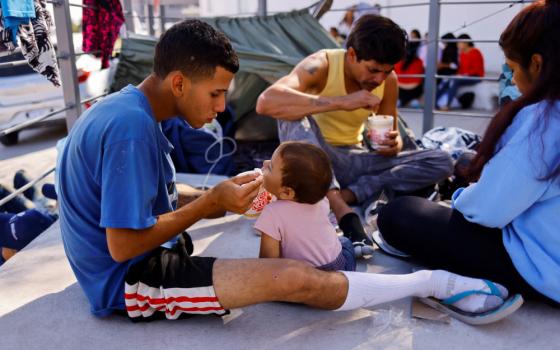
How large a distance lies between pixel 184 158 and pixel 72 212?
83.0 inches

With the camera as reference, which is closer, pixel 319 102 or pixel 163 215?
pixel 163 215

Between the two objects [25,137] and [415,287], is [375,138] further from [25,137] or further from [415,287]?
[25,137]

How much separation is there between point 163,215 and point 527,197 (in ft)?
4.44

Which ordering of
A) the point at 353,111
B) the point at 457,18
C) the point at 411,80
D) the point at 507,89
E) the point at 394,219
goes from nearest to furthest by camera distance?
the point at 394,219
the point at 353,111
the point at 507,89
the point at 411,80
the point at 457,18

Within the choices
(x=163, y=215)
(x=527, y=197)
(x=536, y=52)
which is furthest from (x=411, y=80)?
(x=163, y=215)

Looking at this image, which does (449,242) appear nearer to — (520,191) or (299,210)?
(520,191)

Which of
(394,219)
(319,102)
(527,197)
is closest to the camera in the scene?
(527,197)

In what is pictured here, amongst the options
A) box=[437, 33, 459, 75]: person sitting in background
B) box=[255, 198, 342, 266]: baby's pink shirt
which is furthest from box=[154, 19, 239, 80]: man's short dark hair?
box=[437, 33, 459, 75]: person sitting in background

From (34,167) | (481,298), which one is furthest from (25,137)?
(481,298)

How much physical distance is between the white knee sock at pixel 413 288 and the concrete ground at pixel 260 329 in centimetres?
8

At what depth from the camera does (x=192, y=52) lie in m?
1.89

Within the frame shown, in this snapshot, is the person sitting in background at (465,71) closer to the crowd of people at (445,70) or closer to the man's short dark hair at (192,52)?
the crowd of people at (445,70)

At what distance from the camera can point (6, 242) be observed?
118 inches

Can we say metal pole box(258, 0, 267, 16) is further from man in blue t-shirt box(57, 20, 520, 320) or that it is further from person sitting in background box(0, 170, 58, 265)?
man in blue t-shirt box(57, 20, 520, 320)
